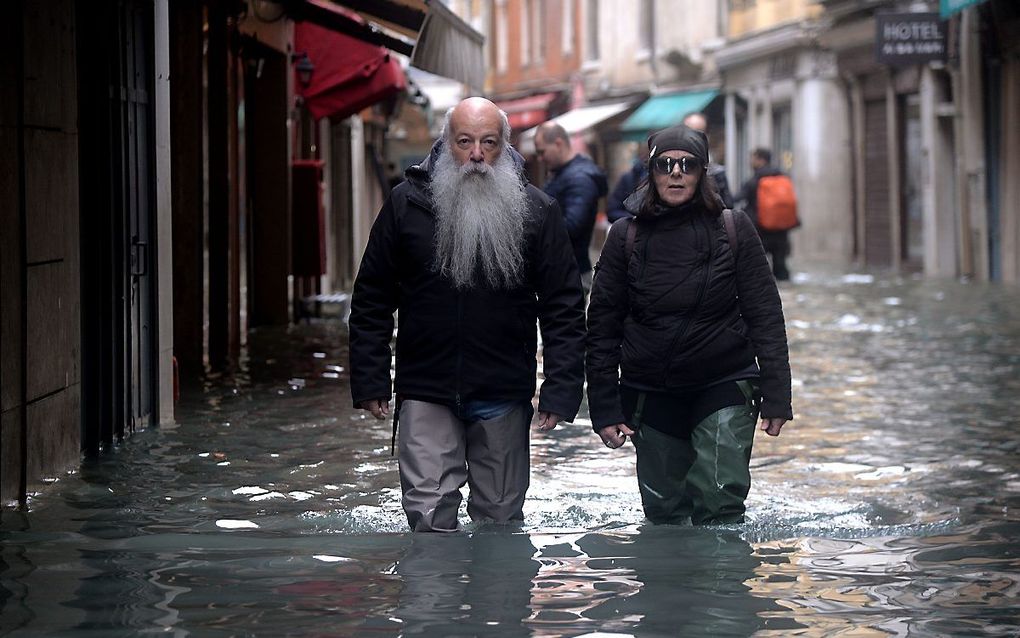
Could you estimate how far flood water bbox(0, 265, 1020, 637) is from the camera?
5.48 metres

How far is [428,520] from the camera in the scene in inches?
253

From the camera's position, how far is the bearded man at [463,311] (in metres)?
6.32

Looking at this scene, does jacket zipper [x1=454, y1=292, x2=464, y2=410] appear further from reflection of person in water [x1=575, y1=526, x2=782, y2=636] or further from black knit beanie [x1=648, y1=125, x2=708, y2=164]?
black knit beanie [x1=648, y1=125, x2=708, y2=164]

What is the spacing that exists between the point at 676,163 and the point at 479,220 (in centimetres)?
81

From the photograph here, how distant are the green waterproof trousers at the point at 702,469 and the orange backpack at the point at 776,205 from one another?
17362 millimetres

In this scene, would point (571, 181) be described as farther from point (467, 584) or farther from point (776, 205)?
point (776, 205)

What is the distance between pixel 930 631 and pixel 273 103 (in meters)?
12.9

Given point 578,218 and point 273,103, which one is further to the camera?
point 273,103

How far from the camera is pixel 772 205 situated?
24.2 m

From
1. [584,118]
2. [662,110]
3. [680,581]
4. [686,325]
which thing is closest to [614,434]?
[686,325]

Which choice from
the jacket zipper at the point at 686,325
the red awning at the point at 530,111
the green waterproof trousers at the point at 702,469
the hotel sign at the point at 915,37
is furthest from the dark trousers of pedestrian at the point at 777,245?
the red awning at the point at 530,111

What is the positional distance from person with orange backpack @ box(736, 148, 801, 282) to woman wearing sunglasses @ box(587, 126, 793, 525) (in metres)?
17.4

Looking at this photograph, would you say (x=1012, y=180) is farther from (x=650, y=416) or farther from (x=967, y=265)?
(x=650, y=416)

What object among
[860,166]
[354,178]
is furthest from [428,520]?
[860,166]
